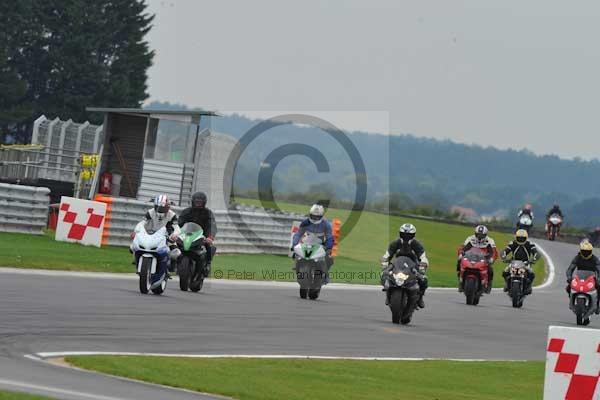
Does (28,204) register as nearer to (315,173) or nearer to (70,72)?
(70,72)

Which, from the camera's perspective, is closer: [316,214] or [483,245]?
[316,214]

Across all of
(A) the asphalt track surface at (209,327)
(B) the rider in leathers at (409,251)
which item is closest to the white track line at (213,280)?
(A) the asphalt track surface at (209,327)

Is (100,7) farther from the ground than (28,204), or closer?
farther from the ground

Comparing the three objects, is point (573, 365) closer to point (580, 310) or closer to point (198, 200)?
point (198, 200)

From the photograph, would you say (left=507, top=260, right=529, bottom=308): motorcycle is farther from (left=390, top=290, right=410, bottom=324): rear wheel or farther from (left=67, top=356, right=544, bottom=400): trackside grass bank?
(left=67, top=356, right=544, bottom=400): trackside grass bank

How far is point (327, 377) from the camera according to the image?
46.9ft

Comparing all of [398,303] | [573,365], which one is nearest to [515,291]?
[398,303]

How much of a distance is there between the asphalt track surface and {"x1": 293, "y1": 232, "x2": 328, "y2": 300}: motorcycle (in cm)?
39

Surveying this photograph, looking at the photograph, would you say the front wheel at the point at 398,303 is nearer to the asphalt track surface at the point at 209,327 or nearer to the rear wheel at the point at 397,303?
the rear wheel at the point at 397,303

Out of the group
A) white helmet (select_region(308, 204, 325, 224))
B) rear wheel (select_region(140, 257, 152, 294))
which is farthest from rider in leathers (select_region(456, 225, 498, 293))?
rear wheel (select_region(140, 257, 152, 294))

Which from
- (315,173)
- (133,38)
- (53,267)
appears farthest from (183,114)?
(315,173)

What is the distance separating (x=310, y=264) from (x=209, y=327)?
8084 millimetres

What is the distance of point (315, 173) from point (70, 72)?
75.7ft

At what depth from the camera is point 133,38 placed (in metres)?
92.5
